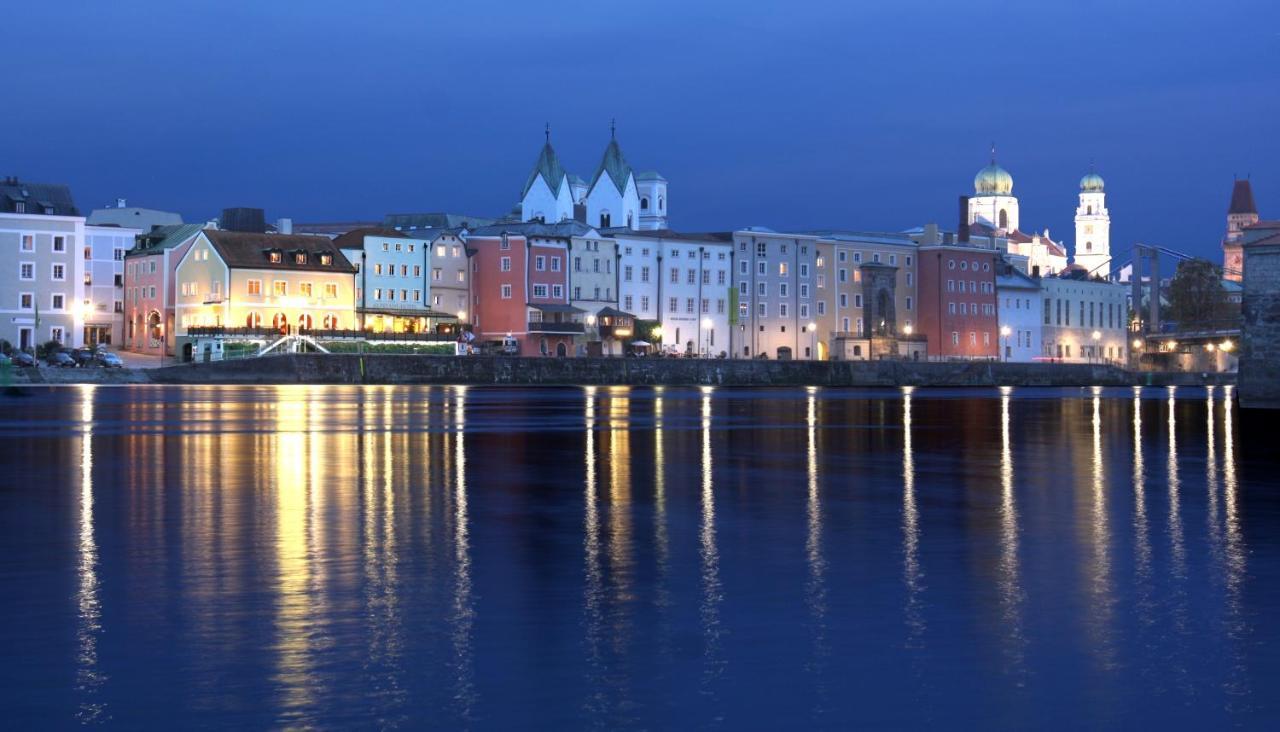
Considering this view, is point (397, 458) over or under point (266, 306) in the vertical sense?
under

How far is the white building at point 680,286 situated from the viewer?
118 m

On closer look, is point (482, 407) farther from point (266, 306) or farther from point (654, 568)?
point (266, 306)

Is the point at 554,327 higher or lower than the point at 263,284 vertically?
lower

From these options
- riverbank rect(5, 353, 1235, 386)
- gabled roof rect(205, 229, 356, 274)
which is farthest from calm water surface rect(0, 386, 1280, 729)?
gabled roof rect(205, 229, 356, 274)

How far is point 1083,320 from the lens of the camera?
15875cm

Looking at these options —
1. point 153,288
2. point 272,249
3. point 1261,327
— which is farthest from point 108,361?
point 1261,327

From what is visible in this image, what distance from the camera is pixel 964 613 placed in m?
11.6

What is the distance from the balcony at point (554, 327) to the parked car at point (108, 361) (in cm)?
3007

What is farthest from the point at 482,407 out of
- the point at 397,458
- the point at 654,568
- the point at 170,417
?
the point at 654,568

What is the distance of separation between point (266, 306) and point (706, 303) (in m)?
37.5

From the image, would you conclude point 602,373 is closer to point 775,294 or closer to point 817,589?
point 775,294

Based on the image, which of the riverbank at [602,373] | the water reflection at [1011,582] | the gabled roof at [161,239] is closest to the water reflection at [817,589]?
the water reflection at [1011,582]

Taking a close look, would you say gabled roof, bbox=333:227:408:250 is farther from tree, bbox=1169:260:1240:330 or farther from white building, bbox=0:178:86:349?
tree, bbox=1169:260:1240:330

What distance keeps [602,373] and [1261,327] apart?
56.7 meters
